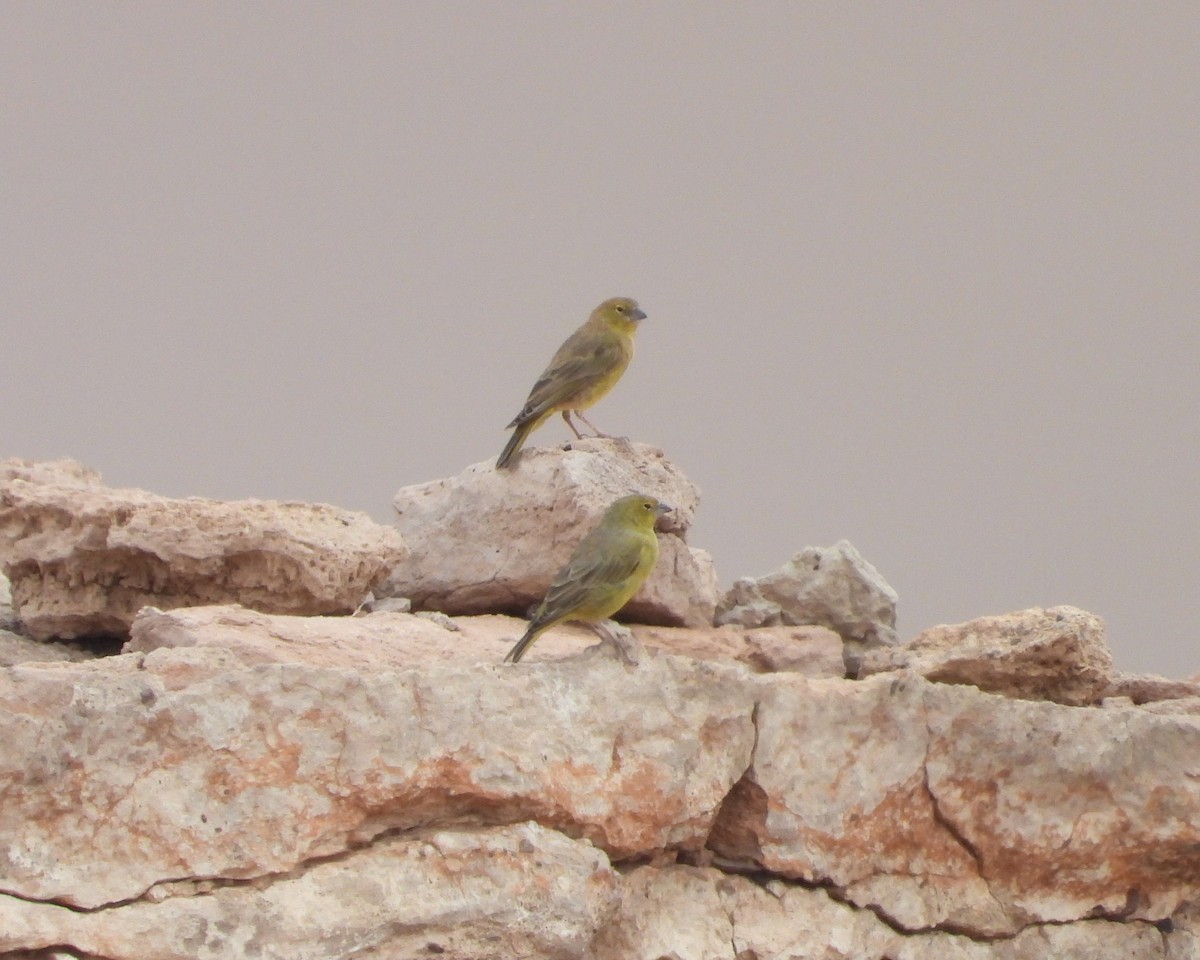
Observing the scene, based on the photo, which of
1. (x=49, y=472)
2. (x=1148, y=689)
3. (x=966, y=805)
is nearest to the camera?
(x=966, y=805)

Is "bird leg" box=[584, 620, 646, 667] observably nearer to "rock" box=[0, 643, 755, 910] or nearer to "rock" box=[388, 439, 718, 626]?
"rock" box=[0, 643, 755, 910]

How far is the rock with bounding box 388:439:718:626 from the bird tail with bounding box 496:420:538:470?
0.06 metres

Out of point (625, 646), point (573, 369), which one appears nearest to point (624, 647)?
point (625, 646)

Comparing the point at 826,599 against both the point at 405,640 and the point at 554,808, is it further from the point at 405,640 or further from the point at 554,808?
the point at 554,808

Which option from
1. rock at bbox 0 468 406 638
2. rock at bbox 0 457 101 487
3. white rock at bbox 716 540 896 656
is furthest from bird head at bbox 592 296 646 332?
rock at bbox 0 457 101 487

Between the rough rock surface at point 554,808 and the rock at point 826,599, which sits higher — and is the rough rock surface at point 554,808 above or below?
below

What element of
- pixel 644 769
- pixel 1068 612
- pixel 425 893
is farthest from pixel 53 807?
pixel 1068 612

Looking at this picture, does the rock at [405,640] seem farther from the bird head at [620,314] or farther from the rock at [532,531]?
the bird head at [620,314]

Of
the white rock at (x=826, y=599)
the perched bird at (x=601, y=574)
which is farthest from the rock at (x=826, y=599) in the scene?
the perched bird at (x=601, y=574)

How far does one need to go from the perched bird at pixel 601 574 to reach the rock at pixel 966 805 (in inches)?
29.6

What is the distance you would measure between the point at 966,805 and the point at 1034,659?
→ 142 cm

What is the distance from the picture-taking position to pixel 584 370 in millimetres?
9469

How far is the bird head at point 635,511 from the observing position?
302 inches

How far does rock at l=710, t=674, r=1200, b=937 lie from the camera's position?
6.80 metres
